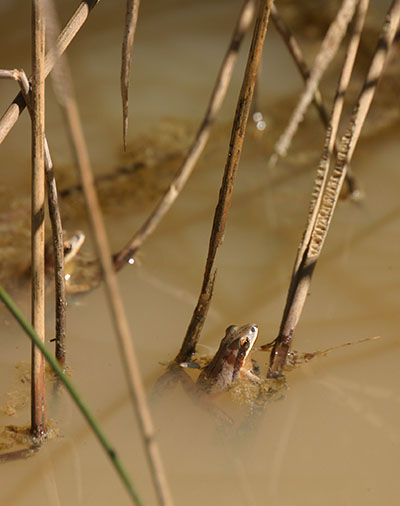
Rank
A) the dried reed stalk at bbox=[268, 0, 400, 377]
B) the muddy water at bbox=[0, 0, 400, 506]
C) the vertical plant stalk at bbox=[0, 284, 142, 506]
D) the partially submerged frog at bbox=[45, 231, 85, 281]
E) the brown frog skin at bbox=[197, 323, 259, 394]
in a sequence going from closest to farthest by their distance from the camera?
the vertical plant stalk at bbox=[0, 284, 142, 506] → the dried reed stalk at bbox=[268, 0, 400, 377] → the muddy water at bbox=[0, 0, 400, 506] → the brown frog skin at bbox=[197, 323, 259, 394] → the partially submerged frog at bbox=[45, 231, 85, 281]

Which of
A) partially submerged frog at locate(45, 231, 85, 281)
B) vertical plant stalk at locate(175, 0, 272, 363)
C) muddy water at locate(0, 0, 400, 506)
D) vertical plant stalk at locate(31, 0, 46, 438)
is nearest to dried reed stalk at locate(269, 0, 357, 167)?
vertical plant stalk at locate(175, 0, 272, 363)

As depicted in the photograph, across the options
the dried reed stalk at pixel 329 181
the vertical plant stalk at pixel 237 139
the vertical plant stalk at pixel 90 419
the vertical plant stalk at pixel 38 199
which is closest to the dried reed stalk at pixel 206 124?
the vertical plant stalk at pixel 237 139

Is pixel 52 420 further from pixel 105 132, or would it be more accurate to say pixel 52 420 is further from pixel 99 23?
pixel 99 23

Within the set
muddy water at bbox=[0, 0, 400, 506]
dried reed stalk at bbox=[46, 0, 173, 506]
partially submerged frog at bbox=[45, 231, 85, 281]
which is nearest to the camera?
dried reed stalk at bbox=[46, 0, 173, 506]

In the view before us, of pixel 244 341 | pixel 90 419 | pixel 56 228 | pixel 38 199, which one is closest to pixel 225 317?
pixel 244 341

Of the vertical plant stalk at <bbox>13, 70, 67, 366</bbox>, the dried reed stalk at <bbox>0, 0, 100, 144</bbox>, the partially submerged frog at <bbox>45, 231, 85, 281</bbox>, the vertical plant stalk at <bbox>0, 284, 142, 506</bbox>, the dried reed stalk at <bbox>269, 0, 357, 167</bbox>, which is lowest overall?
the vertical plant stalk at <bbox>0, 284, 142, 506</bbox>

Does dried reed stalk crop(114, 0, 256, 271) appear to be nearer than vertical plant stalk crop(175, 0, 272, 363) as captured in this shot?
No

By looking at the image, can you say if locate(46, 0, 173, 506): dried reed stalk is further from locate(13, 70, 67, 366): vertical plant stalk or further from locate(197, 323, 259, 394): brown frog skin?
locate(197, 323, 259, 394): brown frog skin
